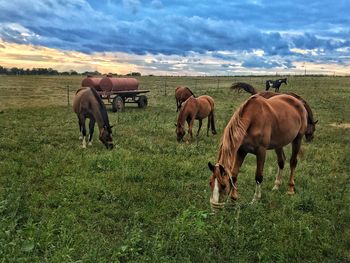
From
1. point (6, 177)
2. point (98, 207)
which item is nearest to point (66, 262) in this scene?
point (98, 207)

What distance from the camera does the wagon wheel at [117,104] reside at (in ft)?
72.8

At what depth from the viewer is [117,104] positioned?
22422 mm

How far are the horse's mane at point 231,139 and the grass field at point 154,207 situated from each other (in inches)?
32.0

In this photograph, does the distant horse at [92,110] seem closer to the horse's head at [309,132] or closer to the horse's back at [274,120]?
the horse's back at [274,120]

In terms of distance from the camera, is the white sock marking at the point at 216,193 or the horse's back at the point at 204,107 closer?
the white sock marking at the point at 216,193

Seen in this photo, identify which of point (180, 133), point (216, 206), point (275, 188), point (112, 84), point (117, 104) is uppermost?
point (112, 84)

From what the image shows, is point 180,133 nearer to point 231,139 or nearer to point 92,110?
point 92,110

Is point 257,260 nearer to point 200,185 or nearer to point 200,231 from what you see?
point 200,231

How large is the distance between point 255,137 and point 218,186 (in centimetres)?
173

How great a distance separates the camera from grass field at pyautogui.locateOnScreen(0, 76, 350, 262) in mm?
4922

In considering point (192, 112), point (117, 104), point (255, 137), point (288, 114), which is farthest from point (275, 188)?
point (117, 104)

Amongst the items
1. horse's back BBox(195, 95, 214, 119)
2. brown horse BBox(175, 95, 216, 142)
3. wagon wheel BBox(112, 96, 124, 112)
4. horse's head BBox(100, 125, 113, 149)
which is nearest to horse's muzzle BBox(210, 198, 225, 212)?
horse's head BBox(100, 125, 113, 149)

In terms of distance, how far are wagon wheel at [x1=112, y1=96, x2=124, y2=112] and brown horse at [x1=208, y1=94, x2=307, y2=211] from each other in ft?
49.8

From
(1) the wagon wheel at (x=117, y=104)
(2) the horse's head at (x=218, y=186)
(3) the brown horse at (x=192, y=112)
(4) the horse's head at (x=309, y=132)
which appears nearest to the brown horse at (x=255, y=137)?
(2) the horse's head at (x=218, y=186)
